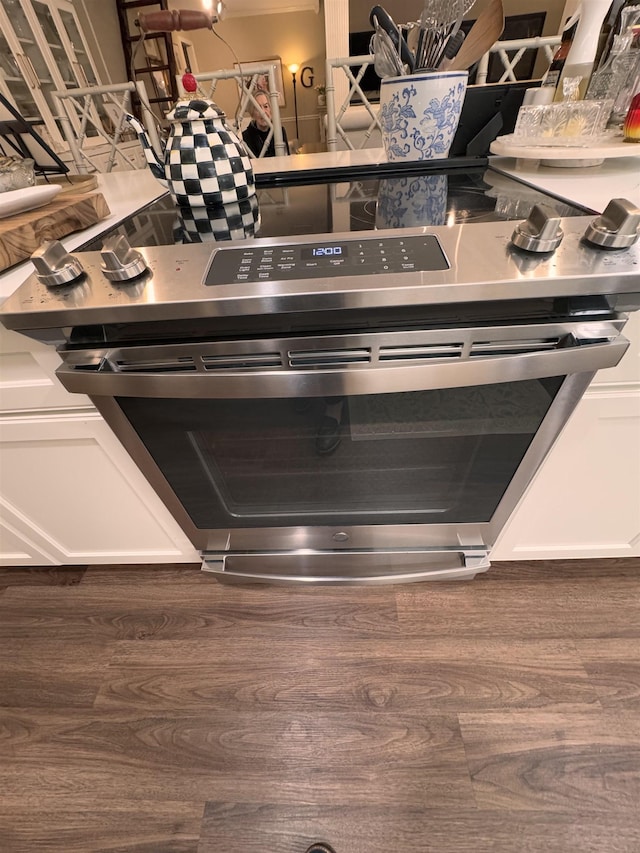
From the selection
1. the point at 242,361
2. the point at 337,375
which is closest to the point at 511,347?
the point at 337,375

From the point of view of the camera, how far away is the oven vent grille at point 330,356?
484 mm

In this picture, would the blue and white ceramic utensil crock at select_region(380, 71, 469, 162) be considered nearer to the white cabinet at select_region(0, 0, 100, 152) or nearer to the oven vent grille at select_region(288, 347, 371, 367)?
the oven vent grille at select_region(288, 347, 371, 367)

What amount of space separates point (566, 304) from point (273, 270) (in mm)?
335

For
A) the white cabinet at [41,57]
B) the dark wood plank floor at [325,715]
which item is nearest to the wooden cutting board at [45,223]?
the dark wood plank floor at [325,715]

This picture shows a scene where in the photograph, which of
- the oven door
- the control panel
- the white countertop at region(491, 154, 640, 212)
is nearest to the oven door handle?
the oven door

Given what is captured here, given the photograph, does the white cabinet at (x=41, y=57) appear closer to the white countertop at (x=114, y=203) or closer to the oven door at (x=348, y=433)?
the white countertop at (x=114, y=203)

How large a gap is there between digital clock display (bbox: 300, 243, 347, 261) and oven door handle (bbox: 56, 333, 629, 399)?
13 cm

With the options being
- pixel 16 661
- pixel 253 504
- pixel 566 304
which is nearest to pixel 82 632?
pixel 16 661

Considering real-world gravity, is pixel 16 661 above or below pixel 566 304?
below

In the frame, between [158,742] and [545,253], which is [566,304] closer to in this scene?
[545,253]

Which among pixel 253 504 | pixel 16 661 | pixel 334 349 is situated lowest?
pixel 16 661

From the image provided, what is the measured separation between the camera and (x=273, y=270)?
1.50 feet

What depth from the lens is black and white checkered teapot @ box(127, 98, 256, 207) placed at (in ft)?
1.95

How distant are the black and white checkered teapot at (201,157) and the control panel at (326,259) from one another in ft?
0.69
